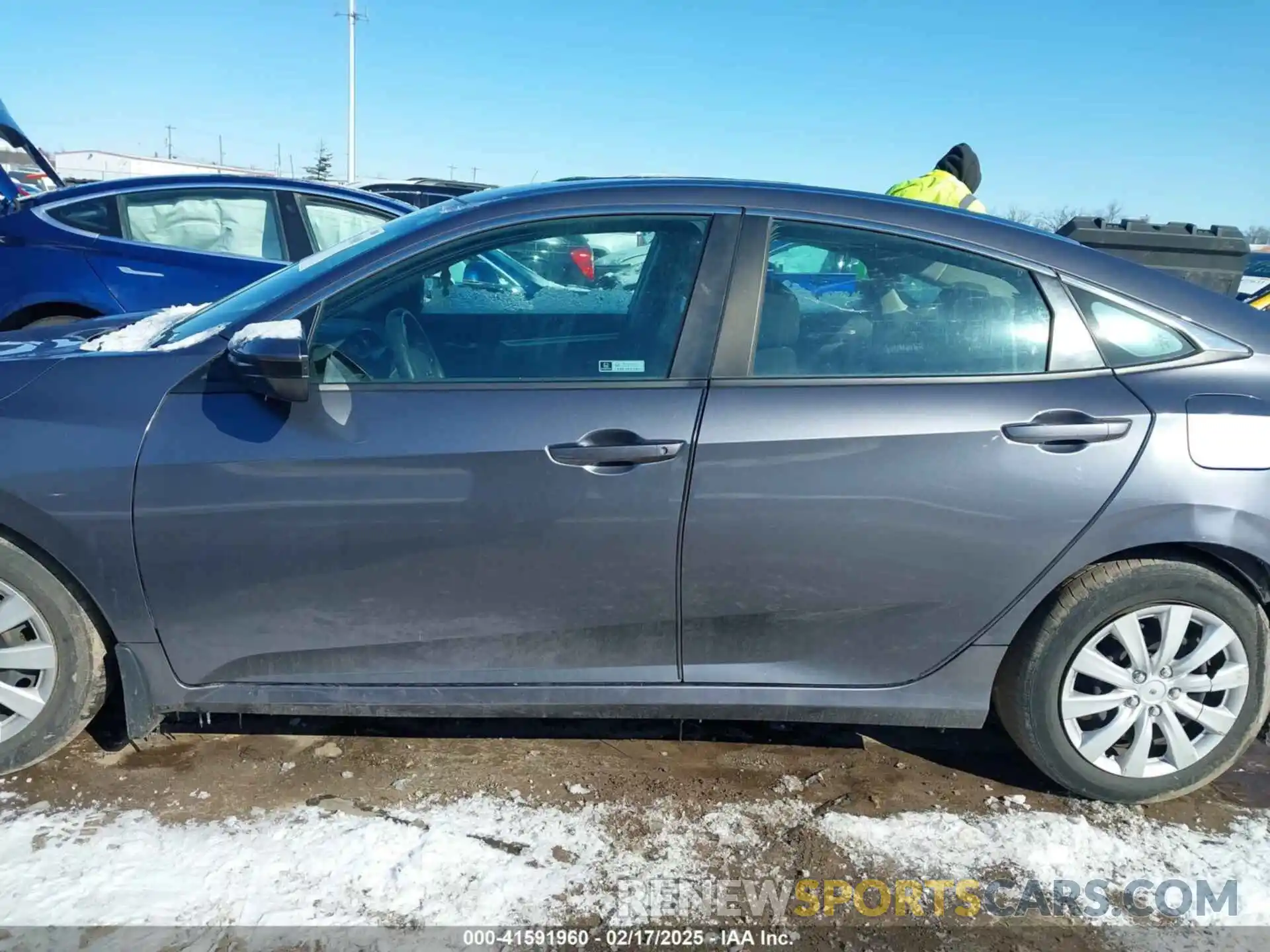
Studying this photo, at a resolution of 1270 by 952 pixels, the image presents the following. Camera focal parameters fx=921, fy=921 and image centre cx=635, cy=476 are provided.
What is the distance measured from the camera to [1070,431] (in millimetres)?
2359

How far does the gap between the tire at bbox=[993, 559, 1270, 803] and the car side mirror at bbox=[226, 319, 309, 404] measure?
202cm

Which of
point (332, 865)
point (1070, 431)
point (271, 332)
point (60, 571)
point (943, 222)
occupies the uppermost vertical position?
point (943, 222)

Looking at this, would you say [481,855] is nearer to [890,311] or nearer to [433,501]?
[433,501]

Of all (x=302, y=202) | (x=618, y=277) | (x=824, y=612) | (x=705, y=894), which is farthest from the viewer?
(x=302, y=202)

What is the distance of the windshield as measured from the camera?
8.13 ft

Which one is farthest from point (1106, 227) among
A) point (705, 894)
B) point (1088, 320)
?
point (705, 894)

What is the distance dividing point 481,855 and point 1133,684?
1799 mm

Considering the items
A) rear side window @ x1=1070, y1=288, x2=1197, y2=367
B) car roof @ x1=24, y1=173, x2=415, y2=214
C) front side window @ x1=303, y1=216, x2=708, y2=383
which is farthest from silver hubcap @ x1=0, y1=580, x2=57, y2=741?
car roof @ x1=24, y1=173, x2=415, y2=214

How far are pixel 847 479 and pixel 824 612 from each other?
1.20 ft

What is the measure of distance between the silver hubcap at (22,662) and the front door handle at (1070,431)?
2566 millimetres

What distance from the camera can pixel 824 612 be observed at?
243 cm

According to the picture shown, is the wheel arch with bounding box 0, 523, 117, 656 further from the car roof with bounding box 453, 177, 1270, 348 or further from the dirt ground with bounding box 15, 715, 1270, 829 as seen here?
the car roof with bounding box 453, 177, 1270, 348

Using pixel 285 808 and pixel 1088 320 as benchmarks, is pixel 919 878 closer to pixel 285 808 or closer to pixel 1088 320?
pixel 1088 320

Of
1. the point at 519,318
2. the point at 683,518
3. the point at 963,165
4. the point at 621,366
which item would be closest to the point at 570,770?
the point at 683,518
